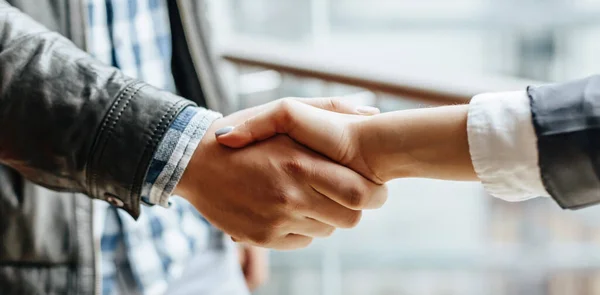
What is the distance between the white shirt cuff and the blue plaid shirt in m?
0.45

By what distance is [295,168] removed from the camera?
0.75 metres

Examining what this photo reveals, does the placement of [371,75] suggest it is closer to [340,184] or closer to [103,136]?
[340,184]

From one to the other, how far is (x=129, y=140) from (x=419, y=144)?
294 mm

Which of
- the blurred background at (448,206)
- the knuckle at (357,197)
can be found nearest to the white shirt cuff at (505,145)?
the knuckle at (357,197)

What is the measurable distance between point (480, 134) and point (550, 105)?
0.07m

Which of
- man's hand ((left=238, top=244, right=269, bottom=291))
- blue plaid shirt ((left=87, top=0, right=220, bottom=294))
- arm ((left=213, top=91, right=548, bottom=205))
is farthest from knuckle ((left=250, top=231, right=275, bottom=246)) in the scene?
man's hand ((left=238, top=244, right=269, bottom=291))

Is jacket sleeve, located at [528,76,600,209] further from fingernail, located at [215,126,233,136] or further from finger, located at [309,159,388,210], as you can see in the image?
fingernail, located at [215,126,233,136]

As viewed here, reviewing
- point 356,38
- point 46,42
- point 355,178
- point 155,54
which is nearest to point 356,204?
point 355,178

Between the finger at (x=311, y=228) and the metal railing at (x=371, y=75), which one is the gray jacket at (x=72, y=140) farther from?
the metal railing at (x=371, y=75)

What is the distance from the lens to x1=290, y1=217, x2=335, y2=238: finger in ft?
2.56

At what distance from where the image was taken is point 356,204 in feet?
2.49

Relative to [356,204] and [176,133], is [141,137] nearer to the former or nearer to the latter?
[176,133]

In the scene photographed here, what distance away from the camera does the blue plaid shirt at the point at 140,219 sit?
3.19ft

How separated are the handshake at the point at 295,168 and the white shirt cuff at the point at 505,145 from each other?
5cm
